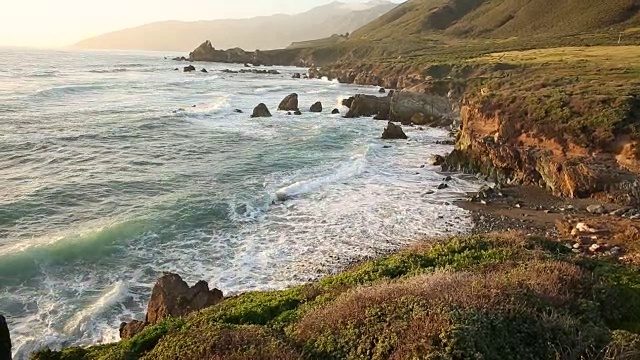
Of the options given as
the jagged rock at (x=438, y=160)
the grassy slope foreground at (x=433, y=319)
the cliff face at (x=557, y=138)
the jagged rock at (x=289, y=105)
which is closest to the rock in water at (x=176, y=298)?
the grassy slope foreground at (x=433, y=319)

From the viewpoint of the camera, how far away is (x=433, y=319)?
780 cm

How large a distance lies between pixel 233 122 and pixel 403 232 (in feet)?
106

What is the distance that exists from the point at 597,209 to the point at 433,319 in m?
18.7

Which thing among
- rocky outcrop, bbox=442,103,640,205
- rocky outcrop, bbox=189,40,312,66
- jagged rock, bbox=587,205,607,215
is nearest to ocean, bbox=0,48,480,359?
rocky outcrop, bbox=442,103,640,205

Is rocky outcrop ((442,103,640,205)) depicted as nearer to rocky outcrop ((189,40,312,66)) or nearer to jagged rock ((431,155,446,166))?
jagged rock ((431,155,446,166))

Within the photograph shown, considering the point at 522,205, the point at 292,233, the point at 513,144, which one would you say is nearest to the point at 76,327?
the point at 292,233

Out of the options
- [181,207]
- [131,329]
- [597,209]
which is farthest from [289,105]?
[131,329]

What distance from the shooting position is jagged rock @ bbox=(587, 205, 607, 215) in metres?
22.6

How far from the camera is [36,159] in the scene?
108ft

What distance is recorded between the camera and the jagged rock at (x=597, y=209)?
22.6 metres

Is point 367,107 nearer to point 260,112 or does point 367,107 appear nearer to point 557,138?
point 260,112

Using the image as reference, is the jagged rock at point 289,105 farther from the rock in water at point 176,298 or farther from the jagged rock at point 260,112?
the rock in water at point 176,298

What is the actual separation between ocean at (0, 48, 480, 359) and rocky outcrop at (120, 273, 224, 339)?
4.74ft

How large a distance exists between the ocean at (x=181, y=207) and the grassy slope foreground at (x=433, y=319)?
6.38 meters
